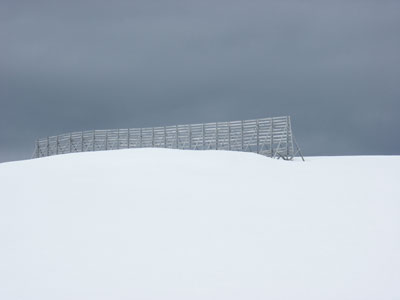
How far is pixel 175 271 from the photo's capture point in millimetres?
11805

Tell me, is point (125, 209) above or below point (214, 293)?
above

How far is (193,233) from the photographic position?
556 inches

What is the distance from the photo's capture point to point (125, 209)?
52.4 feet

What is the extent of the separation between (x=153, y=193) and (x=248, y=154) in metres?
9.26

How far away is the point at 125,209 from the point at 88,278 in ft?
15.0

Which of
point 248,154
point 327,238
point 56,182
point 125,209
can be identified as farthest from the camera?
point 248,154

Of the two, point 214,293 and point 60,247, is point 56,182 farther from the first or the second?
point 214,293

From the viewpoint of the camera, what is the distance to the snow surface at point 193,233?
11.2 metres

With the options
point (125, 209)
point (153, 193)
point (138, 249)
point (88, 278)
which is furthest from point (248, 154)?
point (88, 278)

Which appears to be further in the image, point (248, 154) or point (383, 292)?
point (248, 154)

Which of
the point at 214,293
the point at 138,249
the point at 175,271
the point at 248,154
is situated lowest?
the point at 214,293

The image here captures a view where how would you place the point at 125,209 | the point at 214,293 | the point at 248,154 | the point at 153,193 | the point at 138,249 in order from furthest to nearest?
the point at 248,154, the point at 153,193, the point at 125,209, the point at 138,249, the point at 214,293

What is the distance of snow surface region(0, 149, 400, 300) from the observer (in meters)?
11.2

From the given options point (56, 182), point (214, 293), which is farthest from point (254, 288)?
point (56, 182)
